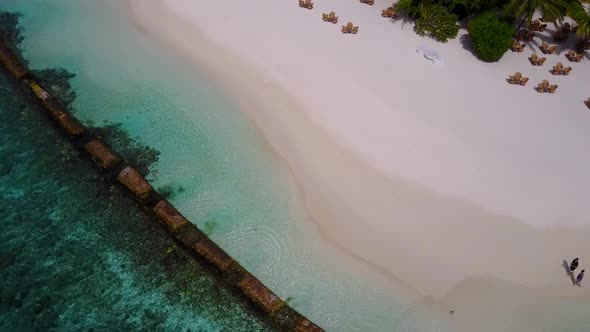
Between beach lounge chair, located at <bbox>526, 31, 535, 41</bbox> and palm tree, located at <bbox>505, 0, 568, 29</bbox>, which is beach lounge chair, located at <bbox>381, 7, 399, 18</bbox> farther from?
beach lounge chair, located at <bbox>526, 31, 535, 41</bbox>

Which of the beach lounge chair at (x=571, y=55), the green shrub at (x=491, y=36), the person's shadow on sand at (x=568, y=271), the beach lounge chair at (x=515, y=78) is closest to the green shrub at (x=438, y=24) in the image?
the green shrub at (x=491, y=36)

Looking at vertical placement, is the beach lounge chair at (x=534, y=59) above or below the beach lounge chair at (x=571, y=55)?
below

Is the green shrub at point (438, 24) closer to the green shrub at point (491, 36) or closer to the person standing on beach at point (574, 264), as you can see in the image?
the green shrub at point (491, 36)

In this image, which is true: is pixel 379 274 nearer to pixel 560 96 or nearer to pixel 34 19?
pixel 560 96

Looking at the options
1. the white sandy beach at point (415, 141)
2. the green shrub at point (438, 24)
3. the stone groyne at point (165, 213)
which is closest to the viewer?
the stone groyne at point (165, 213)

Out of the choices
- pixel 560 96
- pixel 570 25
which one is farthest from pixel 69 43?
pixel 570 25

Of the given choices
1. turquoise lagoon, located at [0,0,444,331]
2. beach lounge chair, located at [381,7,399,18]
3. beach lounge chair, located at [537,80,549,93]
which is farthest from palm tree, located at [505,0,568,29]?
turquoise lagoon, located at [0,0,444,331]

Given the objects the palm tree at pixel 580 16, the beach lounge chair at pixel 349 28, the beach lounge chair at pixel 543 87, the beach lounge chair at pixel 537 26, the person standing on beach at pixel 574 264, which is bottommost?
the person standing on beach at pixel 574 264
